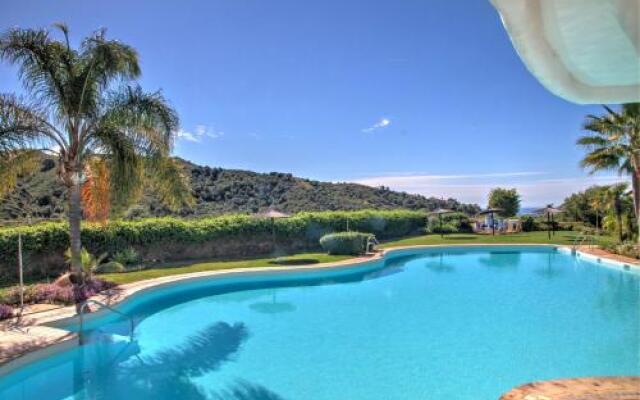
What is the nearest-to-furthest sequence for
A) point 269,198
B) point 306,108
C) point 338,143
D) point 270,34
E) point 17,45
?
point 17,45
point 270,34
point 306,108
point 338,143
point 269,198

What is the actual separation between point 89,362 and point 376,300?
668 cm

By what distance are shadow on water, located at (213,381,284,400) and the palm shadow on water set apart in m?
0.26

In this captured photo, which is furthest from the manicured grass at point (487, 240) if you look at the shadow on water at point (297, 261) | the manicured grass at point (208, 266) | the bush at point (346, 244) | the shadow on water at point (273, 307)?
the shadow on water at point (273, 307)

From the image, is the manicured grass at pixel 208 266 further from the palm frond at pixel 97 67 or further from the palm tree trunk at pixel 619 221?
the palm tree trunk at pixel 619 221

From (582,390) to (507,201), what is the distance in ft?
113

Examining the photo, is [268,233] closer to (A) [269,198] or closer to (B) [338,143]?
(B) [338,143]

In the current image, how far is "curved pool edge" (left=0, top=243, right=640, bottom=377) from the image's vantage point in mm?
6422

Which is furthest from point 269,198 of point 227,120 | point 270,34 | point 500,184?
point 270,34

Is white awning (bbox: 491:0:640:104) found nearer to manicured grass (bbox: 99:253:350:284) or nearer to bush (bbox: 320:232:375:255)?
manicured grass (bbox: 99:253:350:284)

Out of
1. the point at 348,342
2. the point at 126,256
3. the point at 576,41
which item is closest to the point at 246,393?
the point at 348,342

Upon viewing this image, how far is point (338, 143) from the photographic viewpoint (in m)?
27.1

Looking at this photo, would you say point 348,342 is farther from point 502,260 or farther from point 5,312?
point 502,260

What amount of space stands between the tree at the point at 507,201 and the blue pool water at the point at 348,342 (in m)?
21.5

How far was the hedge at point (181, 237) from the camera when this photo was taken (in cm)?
1231
